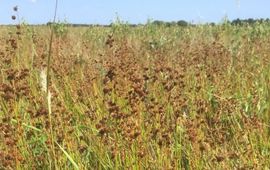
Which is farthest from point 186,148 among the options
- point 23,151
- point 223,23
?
point 223,23

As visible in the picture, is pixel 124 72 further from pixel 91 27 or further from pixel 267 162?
pixel 91 27

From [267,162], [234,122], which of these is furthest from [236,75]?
[267,162]

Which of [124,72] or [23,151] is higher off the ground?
[124,72]

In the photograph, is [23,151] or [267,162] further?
[23,151]

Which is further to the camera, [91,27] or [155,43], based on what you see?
[91,27]

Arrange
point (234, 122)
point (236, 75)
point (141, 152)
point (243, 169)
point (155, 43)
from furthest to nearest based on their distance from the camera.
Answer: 1. point (155, 43)
2. point (236, 75)
3. point (234, 122)
4. point (141, 152)
5. point (243, 169)

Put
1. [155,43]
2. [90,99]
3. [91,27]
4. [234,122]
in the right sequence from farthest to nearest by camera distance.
A: [91,27] < [155,43] < [90,99] < [234,122]

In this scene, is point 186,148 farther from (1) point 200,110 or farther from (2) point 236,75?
(2) point 236,75

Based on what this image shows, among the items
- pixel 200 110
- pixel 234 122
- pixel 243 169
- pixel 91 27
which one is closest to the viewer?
pixel 243 169

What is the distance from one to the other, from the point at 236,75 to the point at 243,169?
114 inches

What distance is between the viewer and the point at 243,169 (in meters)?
2.23

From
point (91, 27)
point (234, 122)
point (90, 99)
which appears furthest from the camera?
point (91, 27)

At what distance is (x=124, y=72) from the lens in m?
3.89

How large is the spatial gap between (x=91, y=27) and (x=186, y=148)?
42.5ft
